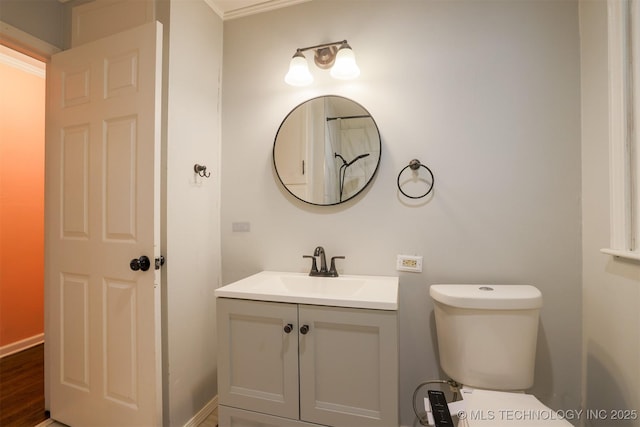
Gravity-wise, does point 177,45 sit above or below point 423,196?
above

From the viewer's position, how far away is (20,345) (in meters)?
2.36

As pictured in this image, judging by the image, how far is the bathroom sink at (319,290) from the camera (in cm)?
109

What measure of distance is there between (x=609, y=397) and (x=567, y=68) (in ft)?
4.76

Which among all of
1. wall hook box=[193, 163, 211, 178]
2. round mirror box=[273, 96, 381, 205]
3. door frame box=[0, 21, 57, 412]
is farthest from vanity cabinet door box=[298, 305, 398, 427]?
door frame box=[0, 21, 57, 412]

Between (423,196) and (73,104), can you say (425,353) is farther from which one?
(73,104)

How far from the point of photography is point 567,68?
130cm

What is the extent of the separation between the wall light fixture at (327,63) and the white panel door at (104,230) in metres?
0.67

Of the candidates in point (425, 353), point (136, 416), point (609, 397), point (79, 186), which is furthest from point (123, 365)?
point (609, 397)

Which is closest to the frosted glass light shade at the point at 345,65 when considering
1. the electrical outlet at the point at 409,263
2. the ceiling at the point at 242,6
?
the ceiling at the point at 242,6

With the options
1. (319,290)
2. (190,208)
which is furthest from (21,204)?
(319,290)

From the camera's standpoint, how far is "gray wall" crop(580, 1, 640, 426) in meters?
1.01

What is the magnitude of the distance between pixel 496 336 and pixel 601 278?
0.52m

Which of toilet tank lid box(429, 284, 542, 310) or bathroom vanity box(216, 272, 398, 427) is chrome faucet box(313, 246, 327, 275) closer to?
bathroom vanity box(216, 272, 398, 427)

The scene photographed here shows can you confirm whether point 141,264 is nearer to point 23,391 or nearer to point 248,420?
point 248,420
